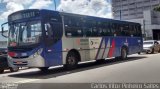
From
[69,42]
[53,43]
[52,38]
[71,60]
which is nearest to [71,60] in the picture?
[71,60]

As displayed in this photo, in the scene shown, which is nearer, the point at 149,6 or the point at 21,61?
the point at 21,61

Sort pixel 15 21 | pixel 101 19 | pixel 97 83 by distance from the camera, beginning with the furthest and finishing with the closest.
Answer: pixel 101 19 → pixel 15 21 → pixel 97 83

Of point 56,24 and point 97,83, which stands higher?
point 56,24

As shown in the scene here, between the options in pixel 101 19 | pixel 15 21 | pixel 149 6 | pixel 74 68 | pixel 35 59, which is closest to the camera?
pixel 35 59

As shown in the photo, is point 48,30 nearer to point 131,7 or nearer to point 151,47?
point 151,47

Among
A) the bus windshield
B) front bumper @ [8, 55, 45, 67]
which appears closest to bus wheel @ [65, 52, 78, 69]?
front bumper @ [8, 55, 45, 67]

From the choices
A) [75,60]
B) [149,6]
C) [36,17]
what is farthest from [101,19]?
[149,6]

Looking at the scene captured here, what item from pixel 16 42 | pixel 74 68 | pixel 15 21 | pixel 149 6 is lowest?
pixel 74 68

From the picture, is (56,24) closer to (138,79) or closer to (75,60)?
(75,60)

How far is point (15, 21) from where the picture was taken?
52.5ft

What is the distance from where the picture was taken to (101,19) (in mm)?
20812

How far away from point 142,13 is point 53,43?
95.9 metres

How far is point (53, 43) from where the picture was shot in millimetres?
15727

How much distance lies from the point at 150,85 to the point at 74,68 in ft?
23.8
